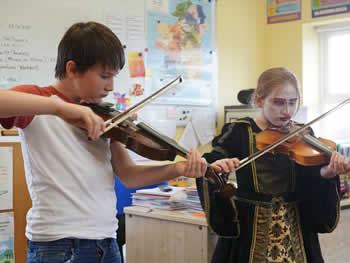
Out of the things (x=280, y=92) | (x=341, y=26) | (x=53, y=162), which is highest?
(x=341, y=26)

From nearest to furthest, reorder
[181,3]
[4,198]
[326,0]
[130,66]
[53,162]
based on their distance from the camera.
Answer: [53,162]
[4,198]
[130,66]
[181,3]
[326,0]

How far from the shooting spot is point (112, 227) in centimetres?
104

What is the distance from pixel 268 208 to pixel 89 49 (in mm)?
838

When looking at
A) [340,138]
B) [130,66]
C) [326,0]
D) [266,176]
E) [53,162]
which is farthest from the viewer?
[340,138]

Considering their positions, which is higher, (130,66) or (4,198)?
(130,66)

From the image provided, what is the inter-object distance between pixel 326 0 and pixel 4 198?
9.20ft

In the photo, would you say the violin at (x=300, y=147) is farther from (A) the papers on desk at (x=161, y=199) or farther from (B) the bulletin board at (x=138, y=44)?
(B) the bulletin board at (x=138, y=44)

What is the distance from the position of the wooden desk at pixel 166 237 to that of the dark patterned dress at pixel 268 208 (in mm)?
211

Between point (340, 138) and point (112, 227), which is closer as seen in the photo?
point (112, 227)

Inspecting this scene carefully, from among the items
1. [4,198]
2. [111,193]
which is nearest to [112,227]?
[111,193]

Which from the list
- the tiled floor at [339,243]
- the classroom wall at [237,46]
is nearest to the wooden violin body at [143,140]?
the tiled floor at [339,243]

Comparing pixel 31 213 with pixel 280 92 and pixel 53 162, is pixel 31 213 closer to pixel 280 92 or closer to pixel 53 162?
pixel 53 162

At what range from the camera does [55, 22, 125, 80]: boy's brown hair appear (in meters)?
1.03

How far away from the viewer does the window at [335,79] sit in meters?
3.76
